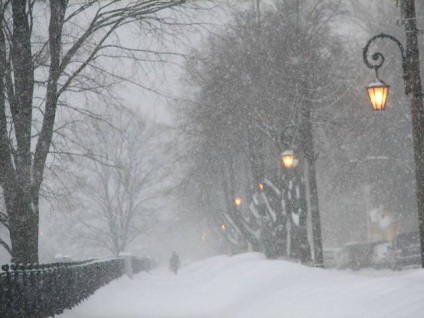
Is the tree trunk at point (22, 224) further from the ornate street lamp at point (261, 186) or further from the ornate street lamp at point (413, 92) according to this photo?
the ornate street lamp at point (261, 186)

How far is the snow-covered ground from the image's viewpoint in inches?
389

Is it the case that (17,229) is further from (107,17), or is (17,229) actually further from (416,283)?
(416,283)

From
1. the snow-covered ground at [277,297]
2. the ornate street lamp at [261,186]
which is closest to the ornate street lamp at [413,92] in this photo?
the snow-covered ground at [277,297]

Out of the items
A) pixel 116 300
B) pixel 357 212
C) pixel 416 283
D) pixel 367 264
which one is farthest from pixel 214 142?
pixel 357 212

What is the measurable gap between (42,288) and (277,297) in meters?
4.63

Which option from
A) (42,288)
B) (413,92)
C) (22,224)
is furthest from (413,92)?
(22,224)

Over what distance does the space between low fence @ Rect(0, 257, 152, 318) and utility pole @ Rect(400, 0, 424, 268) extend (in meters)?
6.72

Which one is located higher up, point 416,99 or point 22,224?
point 416,99

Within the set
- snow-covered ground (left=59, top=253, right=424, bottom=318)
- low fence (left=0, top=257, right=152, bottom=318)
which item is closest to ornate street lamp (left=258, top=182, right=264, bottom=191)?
snow-covered ground (left=59, top=253, right=424, bottom=318)

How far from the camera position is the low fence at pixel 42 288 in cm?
1062

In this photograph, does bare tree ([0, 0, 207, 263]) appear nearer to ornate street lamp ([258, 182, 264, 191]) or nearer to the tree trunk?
the tree trunk

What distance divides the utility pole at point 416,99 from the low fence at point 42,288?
22.0ft

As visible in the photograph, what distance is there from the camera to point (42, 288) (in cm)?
1284

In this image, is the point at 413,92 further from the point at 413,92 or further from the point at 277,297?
the point at 277,297
